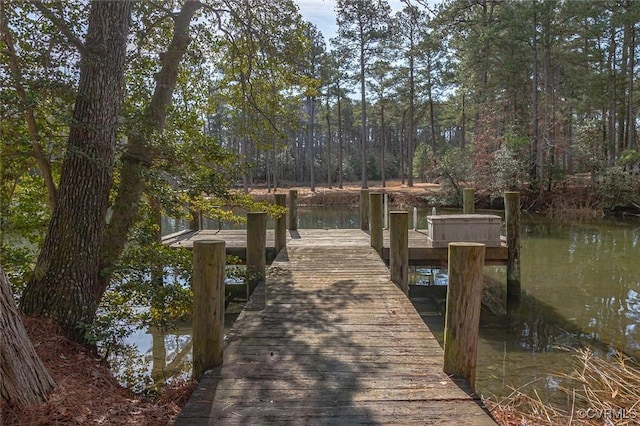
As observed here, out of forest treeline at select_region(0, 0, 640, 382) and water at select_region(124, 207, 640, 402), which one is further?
water at select_region(124, 207, 640, 402)

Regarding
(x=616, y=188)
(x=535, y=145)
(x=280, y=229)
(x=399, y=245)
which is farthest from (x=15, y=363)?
(x=535, y=145)

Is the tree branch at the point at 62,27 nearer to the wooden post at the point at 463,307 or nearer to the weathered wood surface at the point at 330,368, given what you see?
the weathered wood surface at the point at 330,368

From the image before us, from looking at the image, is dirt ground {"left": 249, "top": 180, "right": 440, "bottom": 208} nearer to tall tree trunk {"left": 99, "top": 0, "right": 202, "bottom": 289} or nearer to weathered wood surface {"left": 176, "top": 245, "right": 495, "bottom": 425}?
weathered wood surface {"left": 176, "top": 245, "right": 495, "bottom": 425}

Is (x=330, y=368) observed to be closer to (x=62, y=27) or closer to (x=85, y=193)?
(x=85, y=193)

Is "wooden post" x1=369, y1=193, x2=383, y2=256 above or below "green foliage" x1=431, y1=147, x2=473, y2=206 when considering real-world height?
below

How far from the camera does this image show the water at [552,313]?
18.8ft

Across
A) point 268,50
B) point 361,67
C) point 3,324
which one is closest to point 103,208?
point 3,324

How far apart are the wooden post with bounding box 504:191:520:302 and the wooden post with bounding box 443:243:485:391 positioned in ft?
18.2

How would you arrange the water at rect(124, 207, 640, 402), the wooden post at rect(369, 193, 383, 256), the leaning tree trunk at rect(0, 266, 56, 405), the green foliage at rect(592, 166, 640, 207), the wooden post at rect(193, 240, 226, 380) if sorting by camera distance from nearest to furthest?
the leaning tree trunk at rect(0, 266, 56, 405), the wooden post at rect(193, 240, 226, 380), the water at rect(124, 207, 640, 402), the wooden post at rect(369, 193, 383, 256), the green foliage at rect(592, 166, 640, 207)

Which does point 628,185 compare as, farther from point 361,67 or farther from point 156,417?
point 156,417

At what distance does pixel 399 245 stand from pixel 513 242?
3562mm

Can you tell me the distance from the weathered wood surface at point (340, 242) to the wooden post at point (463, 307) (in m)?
5.08

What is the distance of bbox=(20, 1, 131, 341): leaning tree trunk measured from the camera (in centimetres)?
392

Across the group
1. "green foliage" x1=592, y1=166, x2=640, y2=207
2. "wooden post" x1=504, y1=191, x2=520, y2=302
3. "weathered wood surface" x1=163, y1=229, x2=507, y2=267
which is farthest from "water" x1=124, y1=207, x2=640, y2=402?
"green foliage" x1=592, y1=166, x2=640, y2=207
